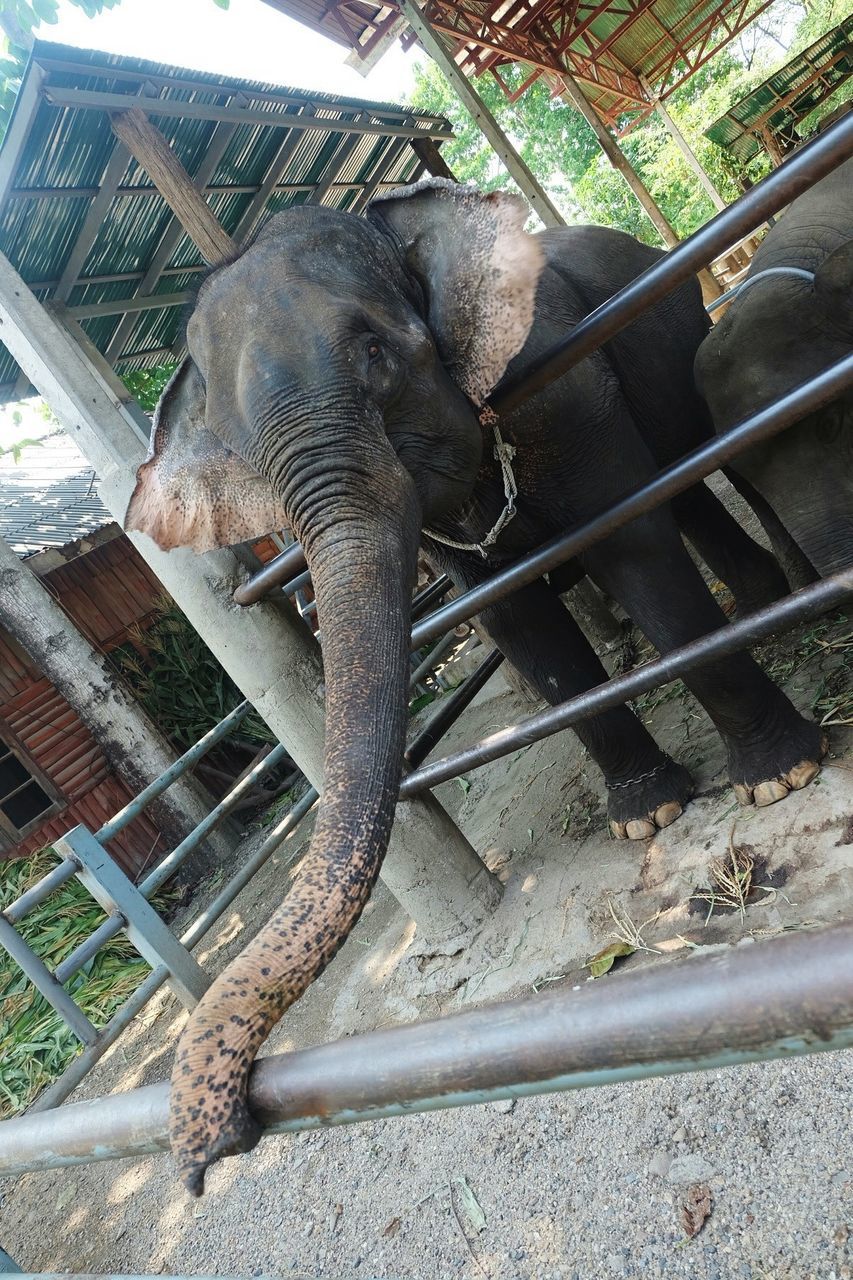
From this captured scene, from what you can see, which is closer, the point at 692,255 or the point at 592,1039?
the point at 592,1039

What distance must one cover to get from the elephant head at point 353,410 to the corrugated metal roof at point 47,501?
406 centimetres

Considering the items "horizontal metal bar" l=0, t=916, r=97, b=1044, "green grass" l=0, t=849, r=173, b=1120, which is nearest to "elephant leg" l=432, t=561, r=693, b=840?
"horizontal metal bar" l=0, t=916, r=97, b=1044

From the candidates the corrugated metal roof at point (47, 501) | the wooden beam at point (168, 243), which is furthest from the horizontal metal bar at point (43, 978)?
the wooden beam at point (168, 243)

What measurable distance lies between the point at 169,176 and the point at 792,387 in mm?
3428

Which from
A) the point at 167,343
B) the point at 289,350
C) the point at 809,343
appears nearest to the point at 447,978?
the point at 289,350

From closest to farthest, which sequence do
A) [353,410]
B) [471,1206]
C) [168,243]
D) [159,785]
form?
[471,1206], [353,410], [159,785], [168,243]

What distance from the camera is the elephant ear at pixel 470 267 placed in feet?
8.34

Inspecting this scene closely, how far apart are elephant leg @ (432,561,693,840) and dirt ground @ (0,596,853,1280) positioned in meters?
0.10

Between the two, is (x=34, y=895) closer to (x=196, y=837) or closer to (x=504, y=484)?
(x=196, y=837)

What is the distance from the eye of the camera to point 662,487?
246 cm

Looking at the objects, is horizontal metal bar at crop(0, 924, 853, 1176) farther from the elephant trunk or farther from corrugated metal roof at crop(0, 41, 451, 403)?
corrugated metal roof at crop(0, 41, 451, 403)

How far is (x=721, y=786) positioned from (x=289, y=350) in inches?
85.6

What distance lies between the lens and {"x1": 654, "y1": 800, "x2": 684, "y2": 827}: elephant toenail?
332 cm

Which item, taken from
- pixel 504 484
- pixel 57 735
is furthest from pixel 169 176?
pixel 57 735
